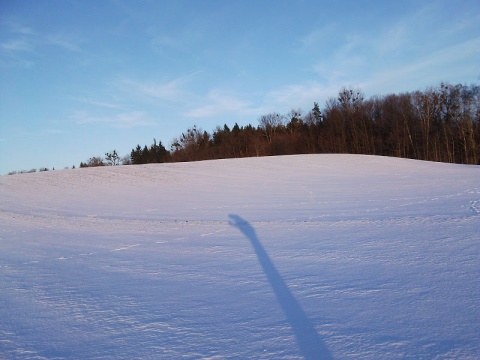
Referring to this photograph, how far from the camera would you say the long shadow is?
318cm

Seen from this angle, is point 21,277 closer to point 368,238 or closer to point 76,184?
point 368,238

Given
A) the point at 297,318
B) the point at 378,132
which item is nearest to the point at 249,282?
the point at 297,318

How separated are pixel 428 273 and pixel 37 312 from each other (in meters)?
5.57

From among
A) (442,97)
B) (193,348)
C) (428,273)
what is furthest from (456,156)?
(193,348)

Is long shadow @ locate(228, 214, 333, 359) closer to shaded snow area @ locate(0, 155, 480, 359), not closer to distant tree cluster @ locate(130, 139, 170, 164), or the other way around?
shaded snow area @ locate(0, 155, 480, 359)

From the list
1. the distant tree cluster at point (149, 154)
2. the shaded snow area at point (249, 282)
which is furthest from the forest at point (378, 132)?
the shaded snow area at point (249, 282)

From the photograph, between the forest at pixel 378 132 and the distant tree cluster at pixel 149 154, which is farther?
the distant tree cluster at pixel 149 154

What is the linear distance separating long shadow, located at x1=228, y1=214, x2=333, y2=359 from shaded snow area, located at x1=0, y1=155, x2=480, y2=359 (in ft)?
0.06

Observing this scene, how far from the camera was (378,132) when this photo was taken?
2210 inches

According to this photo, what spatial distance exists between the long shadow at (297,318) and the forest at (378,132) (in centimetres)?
4867

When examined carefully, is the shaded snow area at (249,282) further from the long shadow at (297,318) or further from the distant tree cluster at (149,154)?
the distant tree cluster at (149,154)

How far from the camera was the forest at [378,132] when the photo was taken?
158 feet

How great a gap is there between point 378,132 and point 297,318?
57986mm

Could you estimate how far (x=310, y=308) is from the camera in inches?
159
